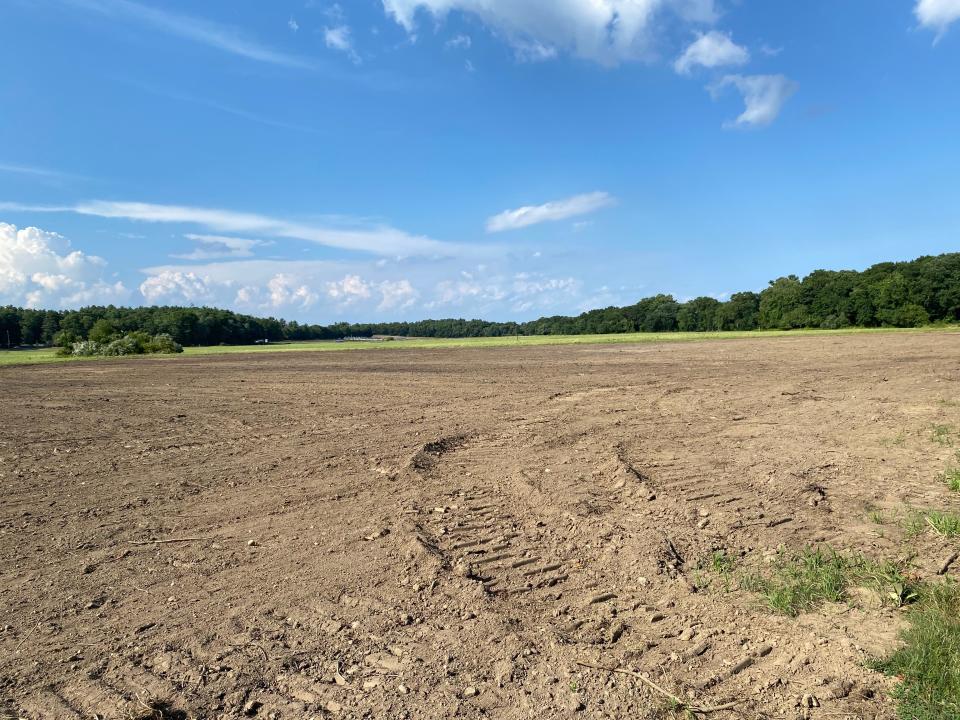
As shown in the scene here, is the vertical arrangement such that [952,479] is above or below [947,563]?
above

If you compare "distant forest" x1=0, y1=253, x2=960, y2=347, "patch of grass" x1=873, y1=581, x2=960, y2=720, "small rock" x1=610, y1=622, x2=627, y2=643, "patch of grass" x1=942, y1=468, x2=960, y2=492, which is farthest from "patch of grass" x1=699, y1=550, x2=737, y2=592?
"distant forest" x1=0, y1=253, x2=960, y2=347

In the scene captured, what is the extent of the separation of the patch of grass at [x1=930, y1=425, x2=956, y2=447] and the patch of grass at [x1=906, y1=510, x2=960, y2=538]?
3861 mm

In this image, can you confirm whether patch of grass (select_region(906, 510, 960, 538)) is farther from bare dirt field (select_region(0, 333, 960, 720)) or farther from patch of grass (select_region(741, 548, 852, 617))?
patch of grass (select_region(741, 548, 852, 617))

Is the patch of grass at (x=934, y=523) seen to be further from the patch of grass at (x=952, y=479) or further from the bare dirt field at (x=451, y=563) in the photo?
the patch of grass at (x=952, y=479)

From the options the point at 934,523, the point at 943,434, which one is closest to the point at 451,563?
the point at 934,523

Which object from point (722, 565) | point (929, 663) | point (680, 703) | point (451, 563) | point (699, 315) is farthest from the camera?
point (699, 315)

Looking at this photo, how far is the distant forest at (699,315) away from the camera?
80.4 meters

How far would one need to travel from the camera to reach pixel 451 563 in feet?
17.9

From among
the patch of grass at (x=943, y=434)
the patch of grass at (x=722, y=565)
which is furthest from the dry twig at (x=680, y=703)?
the patch of grass at (x=943, y=434)

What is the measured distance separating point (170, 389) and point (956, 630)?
24.2 m

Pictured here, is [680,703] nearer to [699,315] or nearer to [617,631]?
[617,631]

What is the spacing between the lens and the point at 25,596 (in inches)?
195

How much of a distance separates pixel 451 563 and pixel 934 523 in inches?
185

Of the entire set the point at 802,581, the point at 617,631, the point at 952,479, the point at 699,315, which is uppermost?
the point at 699,315
